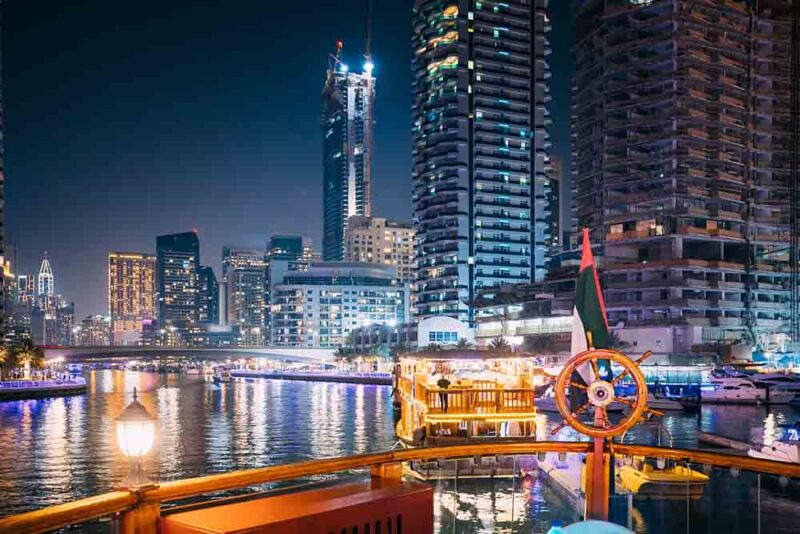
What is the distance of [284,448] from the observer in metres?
42.2

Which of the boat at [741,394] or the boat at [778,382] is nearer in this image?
the boat at [741,394]

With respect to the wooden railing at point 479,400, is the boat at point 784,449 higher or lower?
lower

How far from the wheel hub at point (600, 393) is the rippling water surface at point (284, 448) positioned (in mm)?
1574

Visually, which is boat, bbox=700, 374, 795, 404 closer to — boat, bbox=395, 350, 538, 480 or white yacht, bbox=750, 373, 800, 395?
white yacht, bbox=750, 373, 800, 395

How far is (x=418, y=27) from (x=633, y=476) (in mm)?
124322

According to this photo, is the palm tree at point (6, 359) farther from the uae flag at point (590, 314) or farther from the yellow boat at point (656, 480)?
the uae flag at point (590, 314)

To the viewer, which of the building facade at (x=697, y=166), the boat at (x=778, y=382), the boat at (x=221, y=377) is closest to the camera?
the boat at (x=778, y=382)

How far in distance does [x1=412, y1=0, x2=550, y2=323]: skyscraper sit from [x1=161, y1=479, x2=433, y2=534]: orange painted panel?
11976 cm

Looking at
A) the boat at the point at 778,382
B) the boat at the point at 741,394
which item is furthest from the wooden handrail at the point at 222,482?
the boat at the point at 778,382

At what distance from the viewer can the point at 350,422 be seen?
182 feet

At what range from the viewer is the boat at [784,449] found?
3112 centimetres

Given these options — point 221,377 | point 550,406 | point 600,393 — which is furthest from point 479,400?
point 221,377

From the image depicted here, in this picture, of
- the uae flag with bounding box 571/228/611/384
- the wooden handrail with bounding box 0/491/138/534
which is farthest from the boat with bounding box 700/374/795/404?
the wooden handrail with bounding box 0/491/138/534

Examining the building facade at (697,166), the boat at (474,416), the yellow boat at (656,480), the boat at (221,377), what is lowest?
the boat at (221,377)
